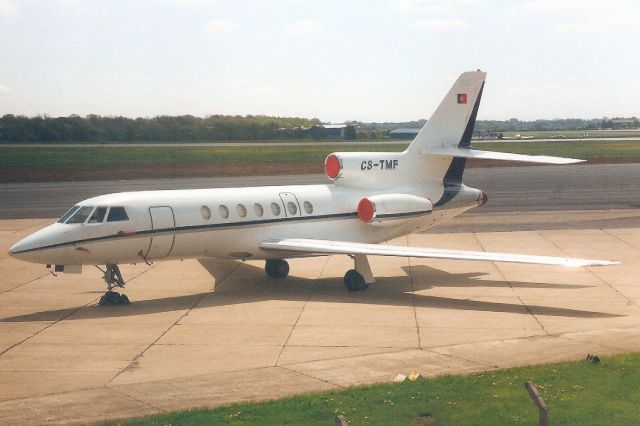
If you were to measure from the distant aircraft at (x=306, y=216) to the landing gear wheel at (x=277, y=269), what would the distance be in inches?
1.1

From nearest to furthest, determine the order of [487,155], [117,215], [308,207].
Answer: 1. [117,215]
2. [308,207]
3. [487,155]

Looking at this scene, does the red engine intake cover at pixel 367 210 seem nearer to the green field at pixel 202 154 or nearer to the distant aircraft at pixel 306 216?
the distant aircraft at pixel 306 216

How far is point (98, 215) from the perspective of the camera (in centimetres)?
2155

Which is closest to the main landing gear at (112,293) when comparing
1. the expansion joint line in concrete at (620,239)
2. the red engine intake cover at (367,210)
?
the red engine intake cover at (367,210)

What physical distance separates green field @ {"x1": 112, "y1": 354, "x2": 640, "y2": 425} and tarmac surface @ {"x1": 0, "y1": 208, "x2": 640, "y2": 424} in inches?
33.4

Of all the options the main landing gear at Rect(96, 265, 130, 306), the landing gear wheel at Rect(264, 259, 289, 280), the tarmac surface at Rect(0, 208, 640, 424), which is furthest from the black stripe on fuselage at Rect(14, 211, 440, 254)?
the tarmac surface at Rect(0, 208, 640, 424)

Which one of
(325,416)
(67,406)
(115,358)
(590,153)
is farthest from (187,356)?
(590,153)

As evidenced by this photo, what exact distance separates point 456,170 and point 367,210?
3837mm

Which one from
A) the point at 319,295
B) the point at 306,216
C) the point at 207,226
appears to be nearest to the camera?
the point at 207,226

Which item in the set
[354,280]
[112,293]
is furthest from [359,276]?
[112,293]

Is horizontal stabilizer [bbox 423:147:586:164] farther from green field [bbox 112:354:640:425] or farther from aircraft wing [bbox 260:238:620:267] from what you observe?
green field [bbox 112:354:640:425]

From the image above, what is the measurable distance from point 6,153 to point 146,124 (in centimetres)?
1218

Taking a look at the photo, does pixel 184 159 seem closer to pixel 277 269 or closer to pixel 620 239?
pixel 620 239

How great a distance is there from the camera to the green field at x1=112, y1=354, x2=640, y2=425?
1212 centimetres
